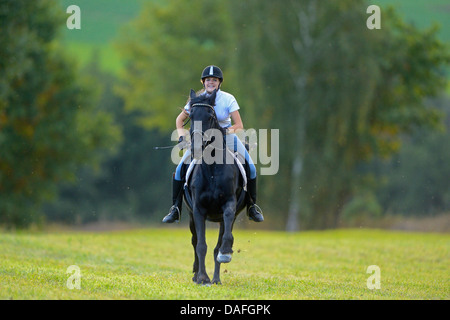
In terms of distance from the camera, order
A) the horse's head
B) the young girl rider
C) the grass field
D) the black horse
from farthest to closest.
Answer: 1. the young girl rider
2. the black horse
3. the grass field
4. the horse's head

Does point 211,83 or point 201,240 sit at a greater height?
point 211,83

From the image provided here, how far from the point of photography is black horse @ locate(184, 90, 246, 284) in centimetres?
1092

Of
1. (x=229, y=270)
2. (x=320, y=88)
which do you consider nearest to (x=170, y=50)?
(x=320, y=88)

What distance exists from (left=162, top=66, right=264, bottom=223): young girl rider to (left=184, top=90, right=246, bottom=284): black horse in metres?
0.46

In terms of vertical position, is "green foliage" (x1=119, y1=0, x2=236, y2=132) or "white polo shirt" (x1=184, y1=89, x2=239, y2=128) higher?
"green foliage" (x1=119, y1=0, x2=236, y2=132)

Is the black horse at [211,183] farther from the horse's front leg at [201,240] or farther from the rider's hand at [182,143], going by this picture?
the rider's hand at [182,143]

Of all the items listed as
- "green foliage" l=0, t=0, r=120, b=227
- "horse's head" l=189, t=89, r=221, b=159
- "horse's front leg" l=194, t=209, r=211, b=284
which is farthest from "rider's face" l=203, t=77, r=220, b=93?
"green foliage" l=0, t=0, r=120, b=227

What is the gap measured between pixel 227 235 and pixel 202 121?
6.35 ft

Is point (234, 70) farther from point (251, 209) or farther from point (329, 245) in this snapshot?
point (251, 209)

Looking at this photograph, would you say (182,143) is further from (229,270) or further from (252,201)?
(229,270)

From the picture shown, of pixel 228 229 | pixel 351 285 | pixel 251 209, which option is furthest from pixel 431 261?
pixel 228 229

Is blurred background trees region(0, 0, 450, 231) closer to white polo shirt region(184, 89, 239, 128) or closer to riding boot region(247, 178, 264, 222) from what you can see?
riding boot region(247, 178, 264, 222)

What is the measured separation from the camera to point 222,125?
12.0 metres

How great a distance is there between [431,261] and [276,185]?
21.4 metres
